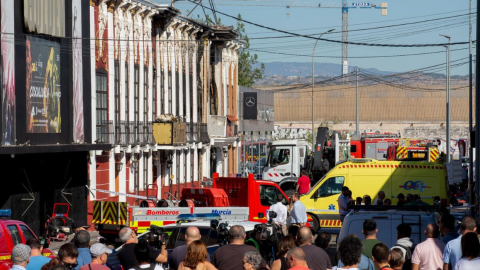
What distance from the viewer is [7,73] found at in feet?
88.8

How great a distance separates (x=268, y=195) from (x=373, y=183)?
3316 millimetres

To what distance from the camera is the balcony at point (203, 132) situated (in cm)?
5131

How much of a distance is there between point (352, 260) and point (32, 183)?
2290 cm

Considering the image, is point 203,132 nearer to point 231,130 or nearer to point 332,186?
point 231,130

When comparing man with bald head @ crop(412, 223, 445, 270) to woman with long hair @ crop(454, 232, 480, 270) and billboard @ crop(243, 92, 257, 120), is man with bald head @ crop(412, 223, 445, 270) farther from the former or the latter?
billboard @ crop(243, 92, 257, 120)

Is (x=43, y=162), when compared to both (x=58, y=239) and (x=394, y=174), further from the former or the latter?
(x=394, y=174)

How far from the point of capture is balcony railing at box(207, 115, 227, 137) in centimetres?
5391

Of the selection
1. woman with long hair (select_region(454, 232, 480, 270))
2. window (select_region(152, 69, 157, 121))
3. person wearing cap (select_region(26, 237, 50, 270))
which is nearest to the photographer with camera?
person wearing cap (select_region(26, 237, 50, 270))

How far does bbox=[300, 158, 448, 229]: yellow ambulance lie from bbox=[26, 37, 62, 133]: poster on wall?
9.27m

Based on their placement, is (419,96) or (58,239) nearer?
(58,239)

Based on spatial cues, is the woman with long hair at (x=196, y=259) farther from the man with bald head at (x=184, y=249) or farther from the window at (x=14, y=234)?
Answer: the window at (x=14, y=234)

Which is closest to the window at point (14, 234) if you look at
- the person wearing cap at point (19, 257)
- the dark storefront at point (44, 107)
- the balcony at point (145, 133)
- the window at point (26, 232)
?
the window at point (26, 232)

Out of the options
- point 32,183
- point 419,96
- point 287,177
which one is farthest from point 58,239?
point 419,96

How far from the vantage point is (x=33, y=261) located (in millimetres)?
11750
